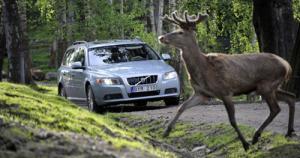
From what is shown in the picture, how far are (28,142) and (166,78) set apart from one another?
10.8m

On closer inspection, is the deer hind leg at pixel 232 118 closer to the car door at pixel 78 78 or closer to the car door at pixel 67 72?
the car door at pixel 78 78

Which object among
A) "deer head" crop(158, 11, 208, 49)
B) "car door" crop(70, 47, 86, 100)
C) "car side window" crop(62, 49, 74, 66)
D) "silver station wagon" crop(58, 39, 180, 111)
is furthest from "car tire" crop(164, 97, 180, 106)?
"deer head" crop(158, 11, 208, 49)

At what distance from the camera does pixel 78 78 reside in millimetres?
19625

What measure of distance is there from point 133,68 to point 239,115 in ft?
13.6

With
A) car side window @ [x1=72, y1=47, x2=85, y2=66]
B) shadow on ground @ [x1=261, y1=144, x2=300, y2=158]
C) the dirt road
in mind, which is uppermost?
car side window @ [x1=72, y1=47, x2=85, y2=66]

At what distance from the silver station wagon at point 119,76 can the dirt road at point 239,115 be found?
500 mm

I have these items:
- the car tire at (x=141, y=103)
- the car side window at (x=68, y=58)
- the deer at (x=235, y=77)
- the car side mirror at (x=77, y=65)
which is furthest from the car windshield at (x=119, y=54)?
the deer at (x=235, y=77)

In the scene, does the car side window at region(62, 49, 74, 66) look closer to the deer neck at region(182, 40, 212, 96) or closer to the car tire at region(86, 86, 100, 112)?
the car tire at region(86, 86, 100, 112)

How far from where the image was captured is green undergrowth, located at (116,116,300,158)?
34.9 feet

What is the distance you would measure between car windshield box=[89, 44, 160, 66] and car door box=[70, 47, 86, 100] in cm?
35

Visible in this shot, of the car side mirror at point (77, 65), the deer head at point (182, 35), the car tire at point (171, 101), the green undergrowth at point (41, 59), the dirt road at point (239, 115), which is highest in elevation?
the deer head at point (182, 35)

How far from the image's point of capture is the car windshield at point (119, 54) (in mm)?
19422

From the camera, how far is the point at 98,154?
24.1 ft

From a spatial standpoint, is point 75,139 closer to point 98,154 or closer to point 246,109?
point 98,154
